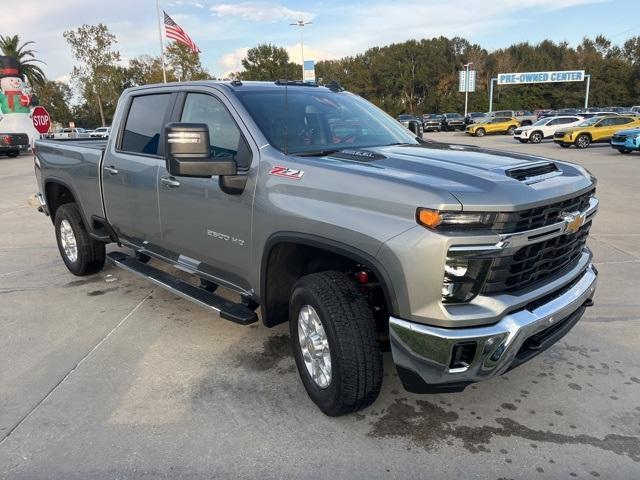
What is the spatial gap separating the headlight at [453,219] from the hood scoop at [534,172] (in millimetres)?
427

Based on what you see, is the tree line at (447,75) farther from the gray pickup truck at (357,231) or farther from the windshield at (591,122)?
the gray pickup truck at (357,231)

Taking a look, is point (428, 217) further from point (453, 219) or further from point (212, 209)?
point (212, 209)

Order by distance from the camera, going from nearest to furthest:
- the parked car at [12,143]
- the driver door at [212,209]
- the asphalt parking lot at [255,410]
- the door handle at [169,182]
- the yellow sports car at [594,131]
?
the asphalt parking lot at [255,410], the driver door at [212,209], the door handle at [169,182], the yellow sports car at [594,131], the parked car at [12,143]

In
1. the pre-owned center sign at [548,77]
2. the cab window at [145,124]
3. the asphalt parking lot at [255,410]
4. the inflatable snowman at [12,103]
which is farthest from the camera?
the pre-owned center sign at [548,77]

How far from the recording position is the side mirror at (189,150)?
2.92 metres

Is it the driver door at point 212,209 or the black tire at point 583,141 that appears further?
the black tire at point 583,141

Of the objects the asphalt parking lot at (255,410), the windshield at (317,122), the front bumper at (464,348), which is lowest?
the asphalt parking lot at (255,410)

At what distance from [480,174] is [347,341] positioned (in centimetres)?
Answer: 110

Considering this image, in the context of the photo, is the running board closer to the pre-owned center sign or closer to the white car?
the white car

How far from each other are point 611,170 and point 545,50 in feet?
265

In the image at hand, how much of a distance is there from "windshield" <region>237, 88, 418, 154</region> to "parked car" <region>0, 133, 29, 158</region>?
28.9 meters

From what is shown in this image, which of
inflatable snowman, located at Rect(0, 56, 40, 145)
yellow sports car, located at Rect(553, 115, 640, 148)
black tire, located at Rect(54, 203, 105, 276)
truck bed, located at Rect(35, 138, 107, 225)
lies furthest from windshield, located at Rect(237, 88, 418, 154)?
inflatable snowman, located at Rect(0, 56, 40, 145)

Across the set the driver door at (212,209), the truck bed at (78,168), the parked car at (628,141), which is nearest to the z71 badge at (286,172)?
the driver door at (212,209)

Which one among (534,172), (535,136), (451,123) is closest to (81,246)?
(534,172)
